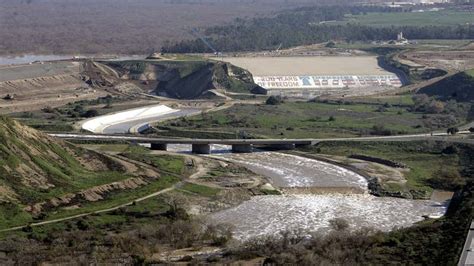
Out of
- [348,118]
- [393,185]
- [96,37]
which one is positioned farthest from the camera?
[96,37]

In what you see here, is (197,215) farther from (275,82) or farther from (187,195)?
(275,82)

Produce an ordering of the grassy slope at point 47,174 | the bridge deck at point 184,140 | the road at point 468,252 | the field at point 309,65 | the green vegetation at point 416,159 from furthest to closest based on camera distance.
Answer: the field at point 309,65, the bridge deck at point 184,140, the green vegetation at point 416,159, the grassy slope at point 47,174, the road at point 468,252

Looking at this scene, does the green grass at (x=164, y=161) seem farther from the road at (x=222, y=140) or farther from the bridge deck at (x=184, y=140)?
the road at (x=222, y=140)

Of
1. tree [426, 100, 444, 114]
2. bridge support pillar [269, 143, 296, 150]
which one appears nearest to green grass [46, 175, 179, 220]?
bridge support pillar [269, 143, 296, 150]

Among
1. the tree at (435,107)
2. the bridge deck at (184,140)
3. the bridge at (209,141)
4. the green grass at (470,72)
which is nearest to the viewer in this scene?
the bridge at (209,141)

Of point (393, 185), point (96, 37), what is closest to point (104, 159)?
point (393, 185)

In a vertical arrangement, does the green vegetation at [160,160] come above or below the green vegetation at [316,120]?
above

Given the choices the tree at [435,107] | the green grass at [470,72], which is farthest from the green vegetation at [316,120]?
the green grass at [470,72]

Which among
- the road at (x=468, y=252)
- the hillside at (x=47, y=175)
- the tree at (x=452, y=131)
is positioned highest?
the road at (x=468, y=252)
